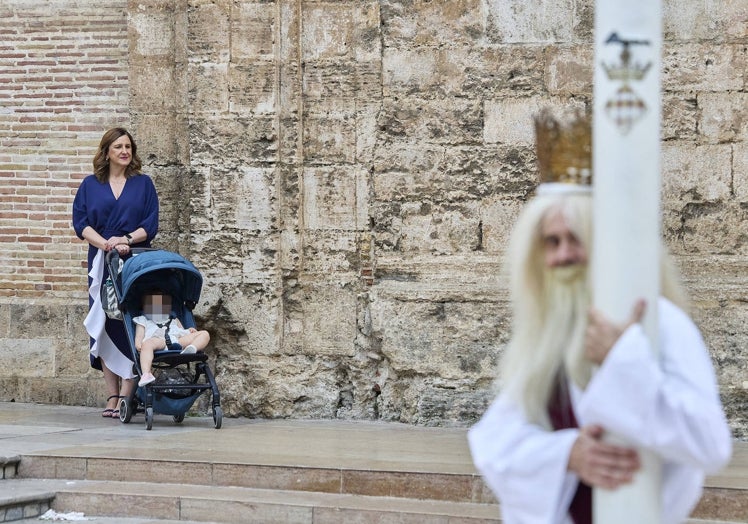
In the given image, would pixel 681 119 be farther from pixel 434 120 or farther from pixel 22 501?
pixel 22 501

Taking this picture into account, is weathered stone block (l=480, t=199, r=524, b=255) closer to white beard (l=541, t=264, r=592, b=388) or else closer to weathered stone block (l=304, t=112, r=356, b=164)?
weathered stone block (l=304, t=112, r=356, b=164)

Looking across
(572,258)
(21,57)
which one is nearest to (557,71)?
(21,57)

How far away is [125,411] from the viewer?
8.70 metres

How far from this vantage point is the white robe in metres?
2.30

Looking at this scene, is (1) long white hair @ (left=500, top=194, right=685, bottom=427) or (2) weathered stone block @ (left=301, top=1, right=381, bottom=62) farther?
(2) weathered stone block @ (left=301, top=1, right=381, bottom=62)

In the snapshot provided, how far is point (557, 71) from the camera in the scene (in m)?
8.60

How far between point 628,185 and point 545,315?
0.35 meters

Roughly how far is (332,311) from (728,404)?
2.81 m

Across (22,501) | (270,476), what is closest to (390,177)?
(270,476)

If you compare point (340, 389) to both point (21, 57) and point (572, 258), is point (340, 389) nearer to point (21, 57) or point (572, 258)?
point (21, 57)

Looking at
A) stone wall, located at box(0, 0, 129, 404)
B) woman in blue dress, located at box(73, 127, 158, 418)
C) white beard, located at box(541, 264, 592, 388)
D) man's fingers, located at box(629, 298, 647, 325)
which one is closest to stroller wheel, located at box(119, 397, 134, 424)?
woman in blue dress, located at box(73, 127, 158, 418)

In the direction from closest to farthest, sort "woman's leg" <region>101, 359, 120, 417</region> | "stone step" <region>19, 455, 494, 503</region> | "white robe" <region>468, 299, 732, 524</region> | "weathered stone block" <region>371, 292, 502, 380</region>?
"white robe" <region>468, 299, 732, 524</region> < "stone step" <region>19, 455, 494, 503</region> < "weathered stone block" <region>371, 292, 502, 380</region> < "woman's leg" <region>101, 359, 120, 417</region>

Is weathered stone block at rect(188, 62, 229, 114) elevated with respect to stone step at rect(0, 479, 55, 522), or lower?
elevated

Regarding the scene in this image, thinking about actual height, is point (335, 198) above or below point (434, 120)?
below
